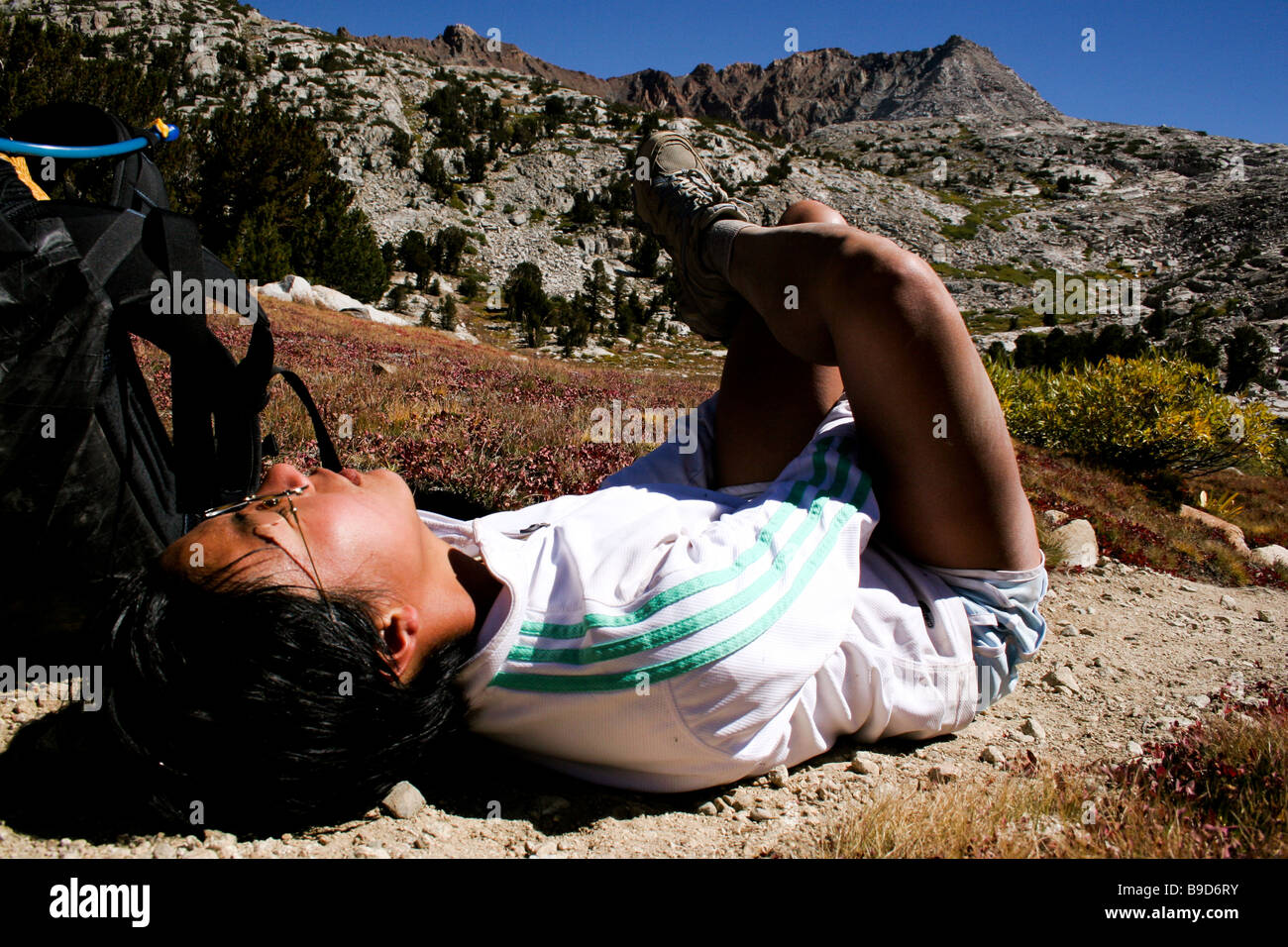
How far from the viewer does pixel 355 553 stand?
159cm

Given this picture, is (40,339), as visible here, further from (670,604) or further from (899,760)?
(899,760)

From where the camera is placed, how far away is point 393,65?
257 ft

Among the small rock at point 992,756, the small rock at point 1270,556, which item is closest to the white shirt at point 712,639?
the small rock at point 992,756

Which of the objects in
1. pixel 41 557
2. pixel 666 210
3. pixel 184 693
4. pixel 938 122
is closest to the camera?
pixel 184 693

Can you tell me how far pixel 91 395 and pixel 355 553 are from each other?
2.52ft

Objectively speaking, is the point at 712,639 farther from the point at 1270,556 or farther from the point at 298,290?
the point at 298,290

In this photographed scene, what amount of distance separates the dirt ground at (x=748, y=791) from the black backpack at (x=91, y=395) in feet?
1.48

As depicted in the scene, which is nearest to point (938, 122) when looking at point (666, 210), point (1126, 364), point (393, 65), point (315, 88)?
point (393, 65)

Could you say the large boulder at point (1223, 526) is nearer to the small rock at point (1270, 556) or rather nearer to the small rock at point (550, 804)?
the small rock at point (1270, 556)

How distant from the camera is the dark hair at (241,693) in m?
1.41

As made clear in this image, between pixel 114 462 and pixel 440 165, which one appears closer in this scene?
pixel 114 462

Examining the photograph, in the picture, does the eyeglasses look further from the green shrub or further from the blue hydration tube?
the green shrub

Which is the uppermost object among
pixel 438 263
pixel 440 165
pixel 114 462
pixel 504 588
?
pixel 440 165

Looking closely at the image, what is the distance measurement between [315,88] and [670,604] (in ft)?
268
